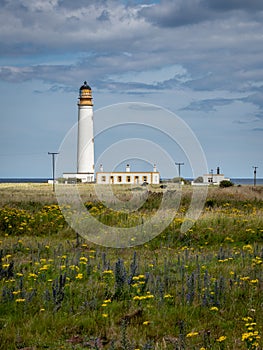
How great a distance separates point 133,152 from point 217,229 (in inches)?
236

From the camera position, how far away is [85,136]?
73.1 metres

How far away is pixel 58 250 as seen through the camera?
13.5 metres

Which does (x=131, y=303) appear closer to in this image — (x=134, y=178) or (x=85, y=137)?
(x=85, y=137)

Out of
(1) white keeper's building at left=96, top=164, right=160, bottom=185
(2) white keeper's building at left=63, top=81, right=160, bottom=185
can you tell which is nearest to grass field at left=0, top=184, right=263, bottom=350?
(2) white keeper's building at left=63, top=81, right=160, bottom=185

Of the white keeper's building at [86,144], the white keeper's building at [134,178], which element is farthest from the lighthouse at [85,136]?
the white keeper's building at [134,178]

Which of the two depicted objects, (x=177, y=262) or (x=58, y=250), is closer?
(x=177, y=262)

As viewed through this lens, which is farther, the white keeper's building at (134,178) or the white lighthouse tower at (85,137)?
the white keeper's building at (134,178)

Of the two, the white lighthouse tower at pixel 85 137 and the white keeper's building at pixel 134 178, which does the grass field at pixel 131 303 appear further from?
the white keeper's building at pixel 134 178

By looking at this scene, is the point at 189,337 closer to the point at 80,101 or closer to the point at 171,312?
the point at 171,312

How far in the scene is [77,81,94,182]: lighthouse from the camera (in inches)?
2837

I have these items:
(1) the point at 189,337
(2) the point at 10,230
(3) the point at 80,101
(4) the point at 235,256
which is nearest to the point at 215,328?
(1) the point at 189,337

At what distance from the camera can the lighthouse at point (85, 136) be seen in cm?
7206

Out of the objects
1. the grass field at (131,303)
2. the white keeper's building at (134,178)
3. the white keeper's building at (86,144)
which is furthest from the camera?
the white keeper's building at (134,178)

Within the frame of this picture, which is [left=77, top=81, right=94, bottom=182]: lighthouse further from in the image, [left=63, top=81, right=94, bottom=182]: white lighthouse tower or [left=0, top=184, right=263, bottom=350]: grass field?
[left=0, top=184, right=263, bottom=350]: grass field
